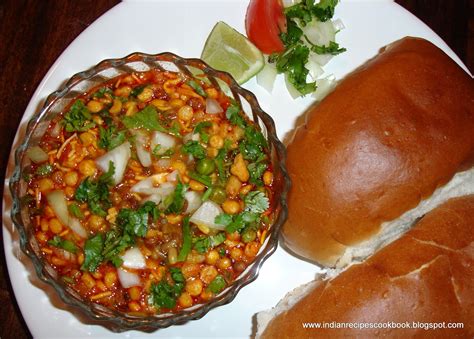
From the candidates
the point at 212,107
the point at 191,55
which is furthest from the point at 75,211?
the point at 191,55

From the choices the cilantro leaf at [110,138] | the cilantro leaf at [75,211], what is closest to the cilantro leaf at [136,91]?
the cilantro leaf at [110,138]

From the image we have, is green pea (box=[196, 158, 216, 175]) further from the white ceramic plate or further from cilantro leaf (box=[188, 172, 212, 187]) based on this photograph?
the white ceramic plate

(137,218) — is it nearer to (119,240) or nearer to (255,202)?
(119,240)

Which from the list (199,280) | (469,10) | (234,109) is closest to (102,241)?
(199,280)

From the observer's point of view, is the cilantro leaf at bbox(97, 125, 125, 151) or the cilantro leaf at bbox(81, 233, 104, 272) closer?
the cilantro leaf at bbox(81, 233, 104, 272)

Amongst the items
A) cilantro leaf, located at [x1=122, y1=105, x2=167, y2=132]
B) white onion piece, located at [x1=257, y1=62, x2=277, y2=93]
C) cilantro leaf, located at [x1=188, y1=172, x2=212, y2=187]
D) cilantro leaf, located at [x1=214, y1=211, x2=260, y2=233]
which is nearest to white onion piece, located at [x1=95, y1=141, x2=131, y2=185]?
cilantro leaf, located at [x1=122, y1=105, x2=167, y2=132]

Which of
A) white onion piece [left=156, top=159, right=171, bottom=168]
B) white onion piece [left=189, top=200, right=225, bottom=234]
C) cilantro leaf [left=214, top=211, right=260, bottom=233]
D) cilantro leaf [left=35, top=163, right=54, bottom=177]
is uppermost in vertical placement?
cilantro leaf [left=35, top=163, right=54, bottom=177]

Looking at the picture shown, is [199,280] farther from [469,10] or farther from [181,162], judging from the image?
[469,10]
